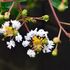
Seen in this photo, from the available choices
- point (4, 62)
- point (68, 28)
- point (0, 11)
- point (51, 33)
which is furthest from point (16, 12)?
point (4, 62)

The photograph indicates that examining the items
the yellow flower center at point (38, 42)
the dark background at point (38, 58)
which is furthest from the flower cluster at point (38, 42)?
the dark background at point (38, 58)

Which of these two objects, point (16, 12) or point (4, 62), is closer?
point (16, 12)

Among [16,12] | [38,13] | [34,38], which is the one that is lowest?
[34,38]

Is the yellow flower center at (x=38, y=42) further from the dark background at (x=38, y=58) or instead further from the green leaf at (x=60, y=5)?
the dark background at (x=38, y=58)

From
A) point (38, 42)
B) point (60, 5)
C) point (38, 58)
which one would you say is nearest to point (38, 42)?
point (38, 42)

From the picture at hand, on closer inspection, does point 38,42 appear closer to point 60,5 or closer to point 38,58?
point 60,5

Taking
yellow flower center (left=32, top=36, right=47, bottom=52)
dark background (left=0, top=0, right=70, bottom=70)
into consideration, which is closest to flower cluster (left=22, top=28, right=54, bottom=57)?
yellow flower center (left=32, top=36, right=47, bottom=52)

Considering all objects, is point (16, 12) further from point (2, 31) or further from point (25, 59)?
point (25, 59)

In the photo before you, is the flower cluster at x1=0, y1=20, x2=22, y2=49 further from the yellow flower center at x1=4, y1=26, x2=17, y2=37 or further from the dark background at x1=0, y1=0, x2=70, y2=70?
the dark background at x1=0, y1=0, x2=70, y2=70
